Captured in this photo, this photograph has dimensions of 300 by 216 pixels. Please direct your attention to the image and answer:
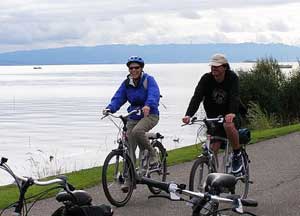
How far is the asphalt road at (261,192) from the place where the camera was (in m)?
8.48

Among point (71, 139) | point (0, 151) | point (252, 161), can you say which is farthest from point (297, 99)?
point (252, 161)

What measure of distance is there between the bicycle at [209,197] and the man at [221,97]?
4.06m

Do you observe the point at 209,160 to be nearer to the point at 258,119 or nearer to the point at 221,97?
the point at 221,97

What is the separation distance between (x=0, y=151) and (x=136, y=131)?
14.9m

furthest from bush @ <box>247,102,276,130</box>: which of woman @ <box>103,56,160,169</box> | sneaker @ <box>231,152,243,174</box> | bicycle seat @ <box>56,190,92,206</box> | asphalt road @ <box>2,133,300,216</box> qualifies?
bicycle seat @ <box>56,190,92,206</box>

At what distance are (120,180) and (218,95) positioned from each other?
1767mm

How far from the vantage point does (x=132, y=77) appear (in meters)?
9.02

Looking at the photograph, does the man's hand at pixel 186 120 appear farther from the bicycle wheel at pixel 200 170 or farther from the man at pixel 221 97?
the bicycle wheel at pixel 200 170

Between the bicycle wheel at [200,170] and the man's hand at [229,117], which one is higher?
the man's hand at [229,117]

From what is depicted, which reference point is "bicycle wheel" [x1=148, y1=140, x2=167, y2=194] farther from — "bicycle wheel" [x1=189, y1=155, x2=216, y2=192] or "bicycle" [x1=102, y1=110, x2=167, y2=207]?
"bicycle wheel" [x1=189, y1=155, x2=216, y2=192]

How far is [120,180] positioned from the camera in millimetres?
8914

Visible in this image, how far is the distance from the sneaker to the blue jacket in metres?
1.27

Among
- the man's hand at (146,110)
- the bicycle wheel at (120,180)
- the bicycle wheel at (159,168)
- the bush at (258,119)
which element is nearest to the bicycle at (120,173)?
the bicycle wheel at (120,180)

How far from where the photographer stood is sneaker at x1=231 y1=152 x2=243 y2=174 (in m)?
8.54
